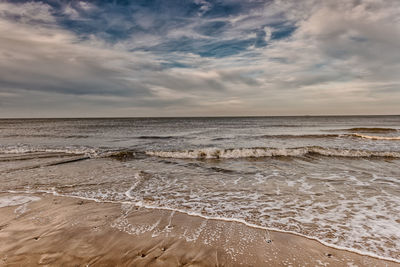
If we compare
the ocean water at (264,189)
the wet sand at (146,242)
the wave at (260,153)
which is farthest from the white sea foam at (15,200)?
the wave at (260,153)

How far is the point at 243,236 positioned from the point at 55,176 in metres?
8.56

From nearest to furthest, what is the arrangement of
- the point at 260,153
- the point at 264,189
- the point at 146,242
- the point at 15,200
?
1. the point at 146,242
2. the point at 15,200
3. the point at 264,189
4. the point at 260,153

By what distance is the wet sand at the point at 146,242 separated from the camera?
3.27 m

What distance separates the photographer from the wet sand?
10.7 ft

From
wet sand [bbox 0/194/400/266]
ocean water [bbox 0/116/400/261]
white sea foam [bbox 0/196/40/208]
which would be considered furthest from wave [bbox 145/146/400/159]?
wet sand [bbox 0/194/400/266]

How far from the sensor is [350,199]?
236 inches

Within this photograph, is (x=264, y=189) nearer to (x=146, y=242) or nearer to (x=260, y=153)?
(x=146, y=242)

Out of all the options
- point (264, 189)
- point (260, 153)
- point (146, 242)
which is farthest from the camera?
point (260, 153)

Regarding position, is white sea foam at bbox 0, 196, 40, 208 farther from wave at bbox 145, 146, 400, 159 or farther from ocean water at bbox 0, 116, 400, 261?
wave at bbox 145, 146, 400, 159

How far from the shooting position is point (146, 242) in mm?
3818

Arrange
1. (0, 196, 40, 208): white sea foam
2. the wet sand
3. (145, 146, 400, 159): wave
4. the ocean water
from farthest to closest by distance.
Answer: (145, 146, 400, 159): wave, (0, 196, 40, 208): white sea foam, the ocean water, the wet sand

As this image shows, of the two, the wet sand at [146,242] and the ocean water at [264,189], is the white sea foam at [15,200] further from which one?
the ocean water at [264,189]

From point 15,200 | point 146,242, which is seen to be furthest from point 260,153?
point 15,200

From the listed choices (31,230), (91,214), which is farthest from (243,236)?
(31,230)
